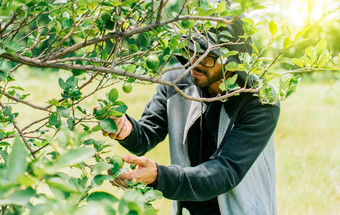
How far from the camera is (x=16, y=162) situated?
50cm

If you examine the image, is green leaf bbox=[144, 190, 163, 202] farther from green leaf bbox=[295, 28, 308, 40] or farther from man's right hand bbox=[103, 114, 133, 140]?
man's right hand bbox=[103, 114, 133, 140]

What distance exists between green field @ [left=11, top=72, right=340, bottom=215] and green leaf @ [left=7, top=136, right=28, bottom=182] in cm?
56

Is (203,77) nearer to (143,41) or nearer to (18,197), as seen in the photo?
(143,41)

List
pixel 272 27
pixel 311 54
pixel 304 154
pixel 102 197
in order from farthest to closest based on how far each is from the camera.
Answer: pixel 304 154 → pixel 311 54 → pixel 272 27 → pixel 102 197

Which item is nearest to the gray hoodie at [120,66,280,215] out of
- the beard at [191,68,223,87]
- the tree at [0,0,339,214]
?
the beard at [191,68,223,87]

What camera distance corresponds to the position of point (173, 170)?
53.2 inches

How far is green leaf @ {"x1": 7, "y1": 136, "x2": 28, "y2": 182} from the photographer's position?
19.4 inches

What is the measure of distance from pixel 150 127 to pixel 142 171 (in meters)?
0.72

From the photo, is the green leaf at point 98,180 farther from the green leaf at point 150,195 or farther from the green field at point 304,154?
the green field at point 304,154

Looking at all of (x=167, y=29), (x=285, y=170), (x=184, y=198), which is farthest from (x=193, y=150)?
(x=285, y=170)

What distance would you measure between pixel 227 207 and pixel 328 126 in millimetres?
5148

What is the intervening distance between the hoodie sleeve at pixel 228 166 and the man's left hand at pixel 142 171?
0.03 meters

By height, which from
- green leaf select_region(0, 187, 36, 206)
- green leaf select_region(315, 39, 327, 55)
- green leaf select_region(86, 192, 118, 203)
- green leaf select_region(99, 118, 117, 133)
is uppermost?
green leaf select_region(315, 39, 327, 55)

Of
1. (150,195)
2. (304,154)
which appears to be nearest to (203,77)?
(150,195)
